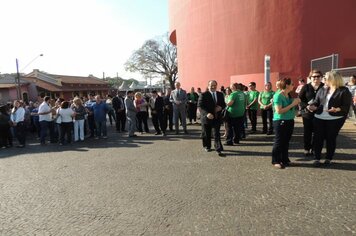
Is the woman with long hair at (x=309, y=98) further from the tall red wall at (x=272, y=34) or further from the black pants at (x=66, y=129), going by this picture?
the tall red wall at (x=272, y=34)

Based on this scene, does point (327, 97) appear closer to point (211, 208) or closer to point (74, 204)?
point (211, 208)

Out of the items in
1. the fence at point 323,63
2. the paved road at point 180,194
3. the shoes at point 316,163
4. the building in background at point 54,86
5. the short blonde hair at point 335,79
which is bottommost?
the paved road at point 180,194

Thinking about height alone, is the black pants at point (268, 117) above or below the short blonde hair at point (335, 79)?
below

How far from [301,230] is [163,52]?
60.4 m

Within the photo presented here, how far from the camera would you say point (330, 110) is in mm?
6031

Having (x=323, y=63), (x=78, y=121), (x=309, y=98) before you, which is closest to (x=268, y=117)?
(x=309, y=98)

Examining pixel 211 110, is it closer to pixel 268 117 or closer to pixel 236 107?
pixel 236 107

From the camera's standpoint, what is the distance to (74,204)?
505cm

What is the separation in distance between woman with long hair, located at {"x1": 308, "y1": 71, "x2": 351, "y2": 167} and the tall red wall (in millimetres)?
8889

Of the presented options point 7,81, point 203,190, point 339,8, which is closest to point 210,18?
point 339,8

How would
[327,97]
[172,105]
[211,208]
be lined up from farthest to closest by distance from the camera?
1. [172,105]
2. [327,97]
3. [211,208]

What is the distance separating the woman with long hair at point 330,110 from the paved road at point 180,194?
50cm

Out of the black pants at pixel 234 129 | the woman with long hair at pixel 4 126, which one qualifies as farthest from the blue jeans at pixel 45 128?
the black pants at pixel 234 129

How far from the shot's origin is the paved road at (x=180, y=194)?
4.08m
